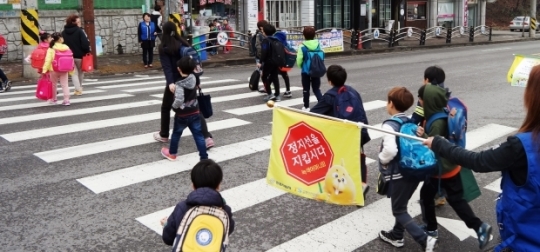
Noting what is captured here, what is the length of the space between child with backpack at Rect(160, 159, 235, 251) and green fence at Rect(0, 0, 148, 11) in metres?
17.5

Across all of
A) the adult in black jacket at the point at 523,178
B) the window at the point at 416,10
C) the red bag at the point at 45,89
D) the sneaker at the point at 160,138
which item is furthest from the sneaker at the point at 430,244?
the window at the point at 416,10

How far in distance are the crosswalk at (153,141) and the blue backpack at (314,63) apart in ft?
3.75

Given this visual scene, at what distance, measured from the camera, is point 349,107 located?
18.4 feet

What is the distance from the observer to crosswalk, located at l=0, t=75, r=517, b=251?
Result: 5.14 metres

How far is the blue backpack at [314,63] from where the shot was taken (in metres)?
9.47

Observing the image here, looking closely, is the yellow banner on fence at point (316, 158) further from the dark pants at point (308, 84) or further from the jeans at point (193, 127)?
the dark pants at point (308, 84)

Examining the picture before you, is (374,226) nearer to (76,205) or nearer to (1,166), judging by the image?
(76,205)

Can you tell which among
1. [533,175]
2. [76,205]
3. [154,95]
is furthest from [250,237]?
[154,95]

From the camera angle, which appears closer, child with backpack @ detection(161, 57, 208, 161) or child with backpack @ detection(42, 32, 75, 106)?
child with backpack @ detection(161, 57, 208, 161)

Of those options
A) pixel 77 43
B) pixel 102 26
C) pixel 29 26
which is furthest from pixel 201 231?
pixel 102 26

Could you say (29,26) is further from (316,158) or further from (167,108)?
(316,158)

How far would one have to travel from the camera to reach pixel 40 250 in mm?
4586

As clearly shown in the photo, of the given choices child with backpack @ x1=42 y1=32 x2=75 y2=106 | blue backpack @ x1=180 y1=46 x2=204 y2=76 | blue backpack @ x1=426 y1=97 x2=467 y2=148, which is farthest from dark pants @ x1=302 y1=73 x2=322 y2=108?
blue backpack @ x1=426 y1=97 x2=467 y2=148

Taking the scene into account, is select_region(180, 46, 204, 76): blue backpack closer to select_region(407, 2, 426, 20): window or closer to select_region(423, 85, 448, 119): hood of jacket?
select_region(423, 85, 448, 119): hood of jacket
